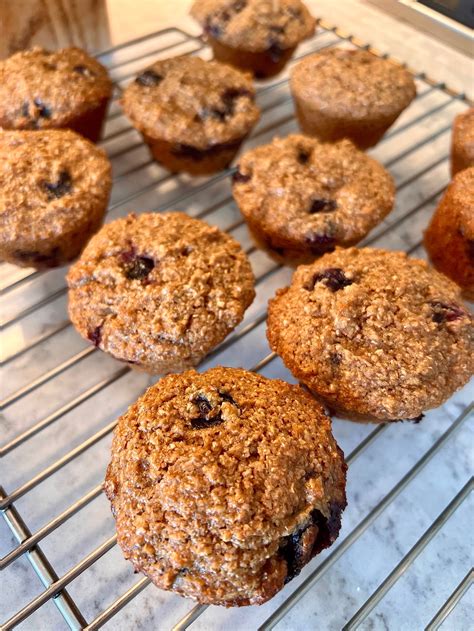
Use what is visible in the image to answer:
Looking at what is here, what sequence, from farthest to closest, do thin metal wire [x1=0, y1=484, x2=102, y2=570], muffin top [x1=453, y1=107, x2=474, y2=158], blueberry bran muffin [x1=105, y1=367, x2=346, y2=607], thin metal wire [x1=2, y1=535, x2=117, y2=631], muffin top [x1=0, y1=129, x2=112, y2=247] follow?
muffin top [x1=453, y1=107, x2=474, y2=158] → muffin top [x1=0, y1=129, x2=112, y2=247] → thin metal wire [x1=0, y1=484, x2=102, y2=570] → thin metal wire [x1=2, y1=535, x2=117, y2=631] → blueberry bran muffin [x1=105, y1=367, x2=346, y2=607]

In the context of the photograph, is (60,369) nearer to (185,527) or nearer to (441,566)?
(185,527)

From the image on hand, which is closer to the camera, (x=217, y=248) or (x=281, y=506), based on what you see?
(x=281, y=506)

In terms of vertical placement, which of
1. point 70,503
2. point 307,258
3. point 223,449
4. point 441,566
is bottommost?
point 441,566

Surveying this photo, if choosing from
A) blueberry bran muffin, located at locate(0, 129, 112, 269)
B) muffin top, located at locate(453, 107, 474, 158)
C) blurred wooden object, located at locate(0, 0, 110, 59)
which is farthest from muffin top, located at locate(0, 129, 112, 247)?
muffin top, located at locate(453, 107, 474, 158)

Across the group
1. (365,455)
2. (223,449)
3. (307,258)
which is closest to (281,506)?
(223,449)

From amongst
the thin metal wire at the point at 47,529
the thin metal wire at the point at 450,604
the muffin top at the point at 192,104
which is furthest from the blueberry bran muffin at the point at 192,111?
the thin metal wire at the point at 450,604

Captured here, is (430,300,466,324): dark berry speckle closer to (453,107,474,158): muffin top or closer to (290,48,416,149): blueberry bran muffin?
(453,107,474,158): muffin top

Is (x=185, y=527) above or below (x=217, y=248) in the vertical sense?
below
